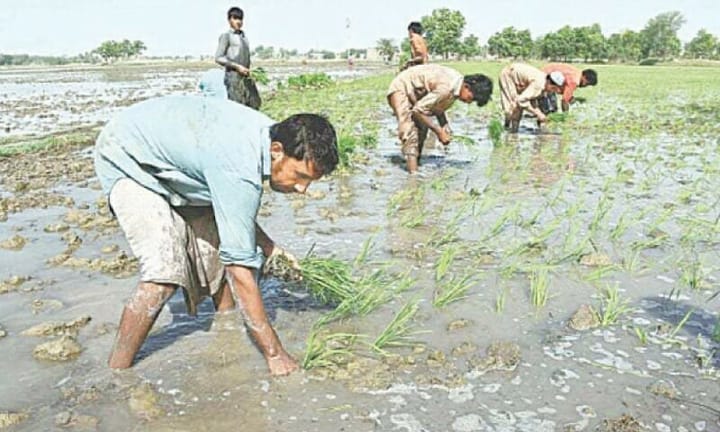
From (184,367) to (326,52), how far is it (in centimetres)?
13348

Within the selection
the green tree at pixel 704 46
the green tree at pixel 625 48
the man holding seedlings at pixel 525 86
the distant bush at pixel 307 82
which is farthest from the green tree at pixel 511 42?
the man holding seedlings at pixel 525 86

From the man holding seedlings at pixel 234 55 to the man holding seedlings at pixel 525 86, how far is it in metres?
3.62

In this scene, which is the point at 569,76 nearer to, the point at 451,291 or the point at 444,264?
the point at 444,264

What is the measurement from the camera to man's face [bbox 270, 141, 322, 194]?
2316 mm

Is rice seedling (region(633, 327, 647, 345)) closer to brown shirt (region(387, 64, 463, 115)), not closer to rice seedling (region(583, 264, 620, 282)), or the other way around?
rice seedling (region(583, 264, 620, 282))

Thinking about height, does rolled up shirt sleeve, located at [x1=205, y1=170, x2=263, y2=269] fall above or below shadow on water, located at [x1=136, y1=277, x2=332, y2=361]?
above

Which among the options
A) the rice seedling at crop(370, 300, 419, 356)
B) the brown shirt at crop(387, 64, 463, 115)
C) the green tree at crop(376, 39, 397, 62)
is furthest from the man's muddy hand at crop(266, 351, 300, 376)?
the green tree at crop(376, 39, 397, 62)

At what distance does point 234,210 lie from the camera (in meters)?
2.25

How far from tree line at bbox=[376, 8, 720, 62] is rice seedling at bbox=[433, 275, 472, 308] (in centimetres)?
6304

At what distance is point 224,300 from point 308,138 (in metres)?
1.29

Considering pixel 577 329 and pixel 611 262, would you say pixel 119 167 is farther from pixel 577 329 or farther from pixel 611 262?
pixel 611 262

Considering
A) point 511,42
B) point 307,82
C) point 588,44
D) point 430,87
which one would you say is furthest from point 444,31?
point 430,87

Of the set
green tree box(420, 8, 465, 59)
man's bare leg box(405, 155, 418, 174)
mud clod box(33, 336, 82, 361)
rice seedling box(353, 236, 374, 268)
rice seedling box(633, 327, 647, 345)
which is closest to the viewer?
mud clod box(33, 336, 82, 361)

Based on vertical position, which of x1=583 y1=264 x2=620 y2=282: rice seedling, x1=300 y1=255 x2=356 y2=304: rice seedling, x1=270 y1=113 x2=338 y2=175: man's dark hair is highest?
x1=270 y1=113 x2=338 y2=175: man's dark hair
